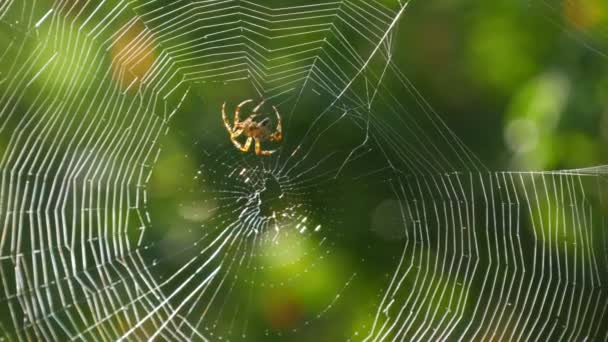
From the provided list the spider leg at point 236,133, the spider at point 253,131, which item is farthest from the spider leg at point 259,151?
the spider leg at point 236,133

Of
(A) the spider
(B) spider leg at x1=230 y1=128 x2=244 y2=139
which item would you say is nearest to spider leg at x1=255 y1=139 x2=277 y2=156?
(A) the spider

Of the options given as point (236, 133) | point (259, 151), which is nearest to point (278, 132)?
point (259, 151)

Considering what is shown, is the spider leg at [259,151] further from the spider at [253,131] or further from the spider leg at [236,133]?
the spider leg at [236,133]

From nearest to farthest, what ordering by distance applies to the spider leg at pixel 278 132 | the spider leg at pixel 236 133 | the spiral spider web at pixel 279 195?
1. the spiral spider web at pixel 279 195
2. the spider leg at pixel 278 132
3. the spider leg at pixel 236 133

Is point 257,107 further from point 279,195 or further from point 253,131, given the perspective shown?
point 279,195

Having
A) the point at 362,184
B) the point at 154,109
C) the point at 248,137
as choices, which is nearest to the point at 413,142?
the point at 362,184

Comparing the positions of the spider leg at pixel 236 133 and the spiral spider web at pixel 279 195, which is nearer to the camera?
the spiral spider web at pixel 279 195

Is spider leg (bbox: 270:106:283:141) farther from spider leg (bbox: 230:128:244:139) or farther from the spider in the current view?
spider leg (bbox: 230:128:244:139)
